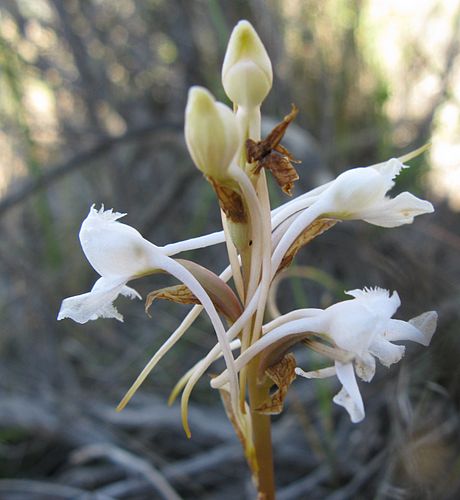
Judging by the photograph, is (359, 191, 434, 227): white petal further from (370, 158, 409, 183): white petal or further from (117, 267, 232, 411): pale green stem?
(117, 267, 232, 411): pale green stem

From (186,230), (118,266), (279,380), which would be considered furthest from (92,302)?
(186,230)

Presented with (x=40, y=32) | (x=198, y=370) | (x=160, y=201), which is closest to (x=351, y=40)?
(x=160, y=201)

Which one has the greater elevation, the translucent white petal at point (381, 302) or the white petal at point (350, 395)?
the translucent white petal at point (381, 302)

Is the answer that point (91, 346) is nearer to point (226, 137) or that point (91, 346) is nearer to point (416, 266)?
point (416, 266)

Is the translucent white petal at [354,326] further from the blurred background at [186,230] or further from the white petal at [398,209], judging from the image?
the blurred background at [186,230]

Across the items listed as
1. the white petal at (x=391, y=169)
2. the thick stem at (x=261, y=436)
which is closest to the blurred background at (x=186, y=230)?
the thick stem at (x=261, y=436)

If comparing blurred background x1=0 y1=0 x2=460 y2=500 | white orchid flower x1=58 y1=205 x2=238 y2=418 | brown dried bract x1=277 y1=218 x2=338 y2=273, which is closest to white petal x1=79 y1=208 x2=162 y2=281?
white orchid flower x1=58 y1=205 x2=238 y2=418
